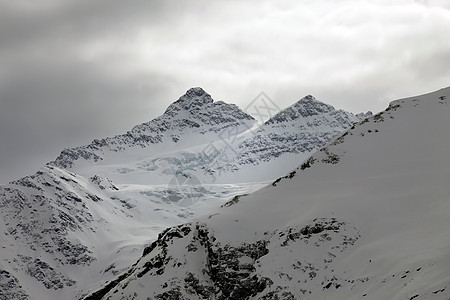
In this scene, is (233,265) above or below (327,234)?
above

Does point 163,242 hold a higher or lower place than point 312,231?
higher

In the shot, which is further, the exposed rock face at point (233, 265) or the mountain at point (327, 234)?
the exposed rock face at point (233, 265)

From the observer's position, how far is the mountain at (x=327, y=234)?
71.3 meters

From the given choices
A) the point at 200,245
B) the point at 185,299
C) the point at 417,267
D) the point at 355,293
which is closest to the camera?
the point at 417,267

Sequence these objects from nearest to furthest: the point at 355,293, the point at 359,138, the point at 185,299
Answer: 1. the point at 355,293
2. the point at 185,299
3. the point at 359,138

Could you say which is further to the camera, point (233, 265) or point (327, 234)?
point (233, 265)

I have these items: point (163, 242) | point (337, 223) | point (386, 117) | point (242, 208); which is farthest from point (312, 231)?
point (386, 117)

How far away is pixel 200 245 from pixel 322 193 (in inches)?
803

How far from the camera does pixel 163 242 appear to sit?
9506 centimetres

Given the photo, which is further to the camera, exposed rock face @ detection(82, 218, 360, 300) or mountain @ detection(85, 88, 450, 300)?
exposed rock face @ detection(82, 218, 360, 300)

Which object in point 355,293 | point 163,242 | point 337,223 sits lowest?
point 355,293

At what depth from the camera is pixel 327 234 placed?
271 feet

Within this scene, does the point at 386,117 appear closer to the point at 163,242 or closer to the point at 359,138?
the point at 359,138

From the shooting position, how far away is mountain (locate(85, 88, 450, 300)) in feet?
234
